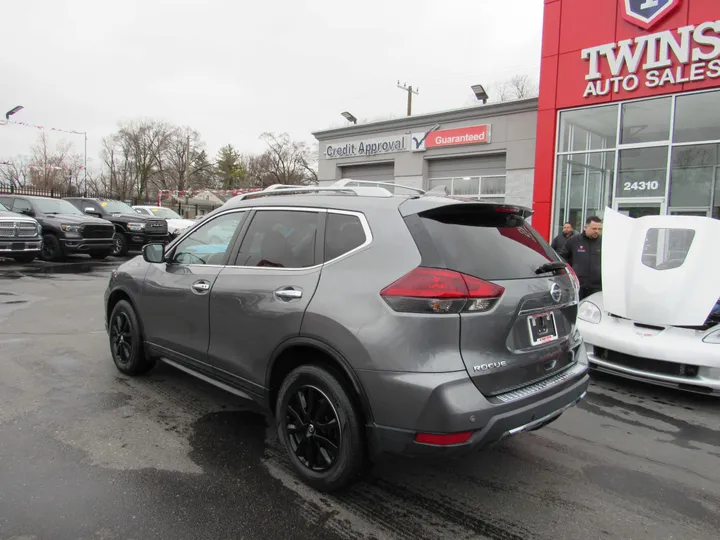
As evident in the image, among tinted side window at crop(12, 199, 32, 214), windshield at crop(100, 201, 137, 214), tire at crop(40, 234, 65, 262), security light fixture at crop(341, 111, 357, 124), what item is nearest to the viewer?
tire at crop(40, 234, 65, 262)

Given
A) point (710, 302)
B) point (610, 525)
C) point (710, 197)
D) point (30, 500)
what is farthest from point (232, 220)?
point (710, 197)

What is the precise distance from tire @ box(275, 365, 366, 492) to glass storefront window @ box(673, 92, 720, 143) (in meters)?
12.4

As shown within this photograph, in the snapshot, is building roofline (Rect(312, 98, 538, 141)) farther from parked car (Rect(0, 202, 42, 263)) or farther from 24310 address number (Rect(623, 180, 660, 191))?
parked car (Rect(0, 202, 42, 263))

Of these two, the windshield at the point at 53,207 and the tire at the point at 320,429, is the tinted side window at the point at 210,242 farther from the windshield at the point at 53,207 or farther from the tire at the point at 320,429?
the windshield at the point at 53,207

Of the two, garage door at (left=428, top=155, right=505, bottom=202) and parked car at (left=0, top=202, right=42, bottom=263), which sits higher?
garage door at (left=428, top=155, right=505, bottom=202)

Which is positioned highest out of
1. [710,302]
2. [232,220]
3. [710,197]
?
[710,197]

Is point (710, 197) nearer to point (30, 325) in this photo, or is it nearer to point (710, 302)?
point (710, 302)

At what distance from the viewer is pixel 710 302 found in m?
4.58

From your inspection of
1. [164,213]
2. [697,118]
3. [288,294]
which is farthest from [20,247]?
[697,118]

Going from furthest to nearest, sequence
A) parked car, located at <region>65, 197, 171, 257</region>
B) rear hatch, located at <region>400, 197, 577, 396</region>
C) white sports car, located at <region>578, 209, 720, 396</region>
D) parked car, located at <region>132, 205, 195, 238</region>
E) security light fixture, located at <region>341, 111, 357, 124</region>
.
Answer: security light fixture, located at <region>341, 111, 357, 124</region>, parked car, located at <region>132, 205, 195, 238</region>, parked car, located at <region>65, 197, 171, 257</region>, white sports car, located at <region>578, 209, 720, 396</region>, rear hatch, located at <region>400, 197, 577, 396</region>

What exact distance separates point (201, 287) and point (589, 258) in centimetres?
546

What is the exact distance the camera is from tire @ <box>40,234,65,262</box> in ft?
46.0

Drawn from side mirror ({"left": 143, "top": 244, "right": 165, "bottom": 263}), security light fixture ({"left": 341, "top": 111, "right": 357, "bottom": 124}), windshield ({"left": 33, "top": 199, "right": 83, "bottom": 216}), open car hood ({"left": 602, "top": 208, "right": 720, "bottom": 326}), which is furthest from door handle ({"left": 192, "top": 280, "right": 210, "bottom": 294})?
security light fixture ({"left": 341, "top": 111, "right": 357, "bottom": 124})

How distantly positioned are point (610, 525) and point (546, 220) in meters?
11.9
